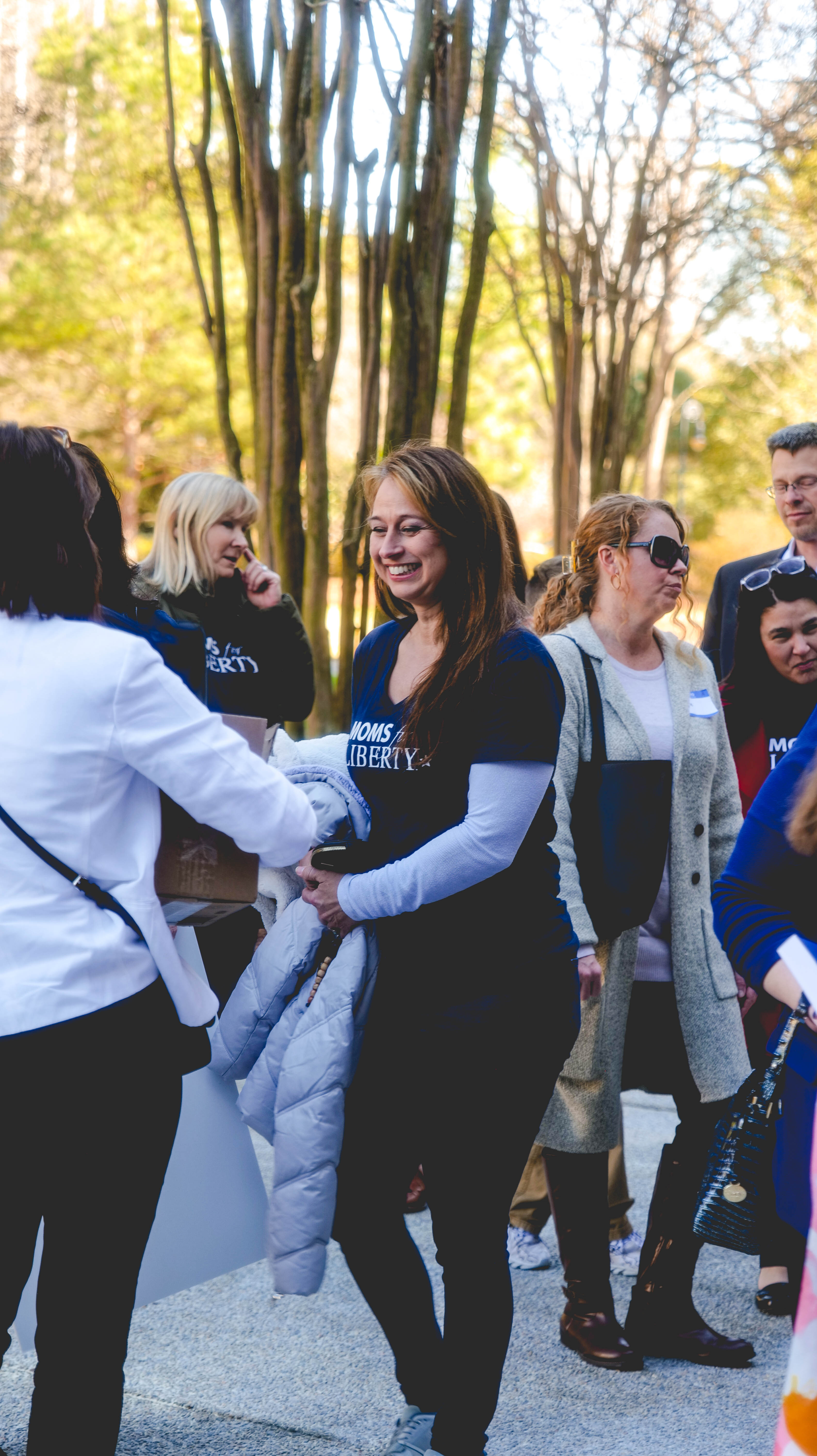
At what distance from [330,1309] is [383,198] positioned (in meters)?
3.72

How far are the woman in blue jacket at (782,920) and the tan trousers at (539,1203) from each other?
2024mm

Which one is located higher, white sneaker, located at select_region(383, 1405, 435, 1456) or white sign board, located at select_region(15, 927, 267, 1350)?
white sign board, located at select_region(15, 927, 267, 1350)

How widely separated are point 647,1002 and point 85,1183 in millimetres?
1715

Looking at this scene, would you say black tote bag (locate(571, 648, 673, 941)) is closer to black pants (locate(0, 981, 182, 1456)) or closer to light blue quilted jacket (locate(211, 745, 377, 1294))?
light blue quilted jacket (locate(211, 745, 377, 1294))

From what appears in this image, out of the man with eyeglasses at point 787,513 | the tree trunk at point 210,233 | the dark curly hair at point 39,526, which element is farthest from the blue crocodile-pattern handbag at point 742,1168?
the tree trunk at point 210,233

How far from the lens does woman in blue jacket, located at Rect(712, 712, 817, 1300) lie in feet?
6.40

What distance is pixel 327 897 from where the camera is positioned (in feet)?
8.53

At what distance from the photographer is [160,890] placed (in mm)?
2191

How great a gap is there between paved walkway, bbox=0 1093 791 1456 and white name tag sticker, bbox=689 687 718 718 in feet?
5.37

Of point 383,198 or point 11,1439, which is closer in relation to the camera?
point 11,1439

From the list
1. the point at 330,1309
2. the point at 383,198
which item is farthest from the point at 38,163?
the point at 330,1309

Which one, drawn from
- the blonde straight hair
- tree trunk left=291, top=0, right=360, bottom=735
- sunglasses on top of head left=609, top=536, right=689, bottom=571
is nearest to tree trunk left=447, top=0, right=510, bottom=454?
tree trunk left=291, top=0, right=360, bottom=735

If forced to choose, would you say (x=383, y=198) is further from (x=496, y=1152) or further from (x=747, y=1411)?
(x=747, y=1411)

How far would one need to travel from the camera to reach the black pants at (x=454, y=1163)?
Answer: 245cm
